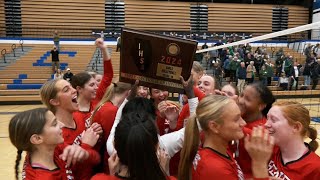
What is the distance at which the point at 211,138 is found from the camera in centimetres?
179

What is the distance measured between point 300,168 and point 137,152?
3.04ft

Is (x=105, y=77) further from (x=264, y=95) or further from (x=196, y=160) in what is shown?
(x=196, y=160)

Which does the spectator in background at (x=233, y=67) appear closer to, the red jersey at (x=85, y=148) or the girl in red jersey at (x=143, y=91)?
the girl in red jersey at (x=143, y=91)

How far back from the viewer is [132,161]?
1.41 meters

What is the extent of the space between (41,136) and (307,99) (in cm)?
1512

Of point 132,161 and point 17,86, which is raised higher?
point 132,161

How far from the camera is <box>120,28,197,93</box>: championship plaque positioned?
6.95 feet

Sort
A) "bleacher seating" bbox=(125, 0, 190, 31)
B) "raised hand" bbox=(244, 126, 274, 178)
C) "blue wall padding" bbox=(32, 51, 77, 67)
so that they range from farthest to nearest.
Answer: "bleacher seating" bbox=(125, 0, 190, 31) → "blue wall padding" bbox=(32, 51, 77, 67) → "raised hand" bbox=(244, 126, 274, 178)

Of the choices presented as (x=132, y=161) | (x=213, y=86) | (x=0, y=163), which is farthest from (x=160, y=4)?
(x=132, y=161)

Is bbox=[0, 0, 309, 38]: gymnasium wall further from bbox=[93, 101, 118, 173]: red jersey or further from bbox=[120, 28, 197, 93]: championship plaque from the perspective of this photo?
bbox=[120, 28, 197, 93]: championship plaque

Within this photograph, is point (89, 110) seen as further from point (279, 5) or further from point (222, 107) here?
point (279, 5)

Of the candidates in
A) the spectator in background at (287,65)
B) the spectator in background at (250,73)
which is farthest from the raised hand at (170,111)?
the spectator in background at (287,65)

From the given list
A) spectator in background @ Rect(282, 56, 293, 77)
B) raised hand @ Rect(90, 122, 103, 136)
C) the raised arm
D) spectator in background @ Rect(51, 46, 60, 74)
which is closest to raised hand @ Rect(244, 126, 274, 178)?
raised hand @ Rect(90, 122, 103, 136)

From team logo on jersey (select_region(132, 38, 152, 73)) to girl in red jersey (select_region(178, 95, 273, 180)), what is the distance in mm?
521
